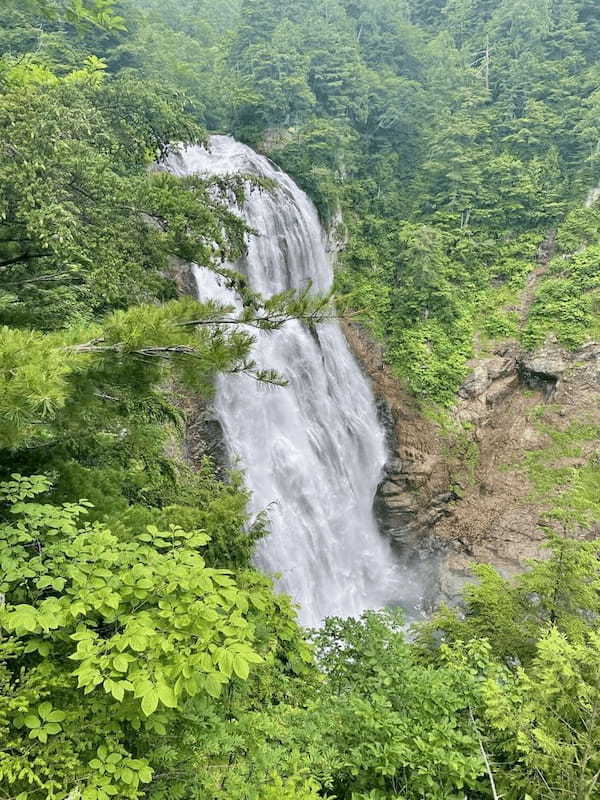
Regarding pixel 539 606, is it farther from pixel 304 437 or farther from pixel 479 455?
pixel 479 455

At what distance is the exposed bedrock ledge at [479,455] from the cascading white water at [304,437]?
714 millimetres

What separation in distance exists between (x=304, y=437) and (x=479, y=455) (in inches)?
246

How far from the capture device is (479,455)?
575 inches

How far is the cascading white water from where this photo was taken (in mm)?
10516

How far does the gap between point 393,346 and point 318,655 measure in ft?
42.7

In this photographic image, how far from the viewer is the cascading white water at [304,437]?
414 inches

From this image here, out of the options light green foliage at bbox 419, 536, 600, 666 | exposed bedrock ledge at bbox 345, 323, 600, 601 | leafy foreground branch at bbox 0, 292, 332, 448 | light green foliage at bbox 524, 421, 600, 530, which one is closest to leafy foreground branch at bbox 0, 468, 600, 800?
leafy foreground branch at bbox 0, 292, 332, 448

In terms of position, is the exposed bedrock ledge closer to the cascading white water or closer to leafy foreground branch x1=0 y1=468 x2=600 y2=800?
the cascading white water

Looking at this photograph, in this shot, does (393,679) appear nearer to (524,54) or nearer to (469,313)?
(469,313)

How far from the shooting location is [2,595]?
7.08ft

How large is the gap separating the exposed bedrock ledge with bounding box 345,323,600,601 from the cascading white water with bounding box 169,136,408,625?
0.71 m

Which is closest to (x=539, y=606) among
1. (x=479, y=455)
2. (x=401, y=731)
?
(x=401, y=731)

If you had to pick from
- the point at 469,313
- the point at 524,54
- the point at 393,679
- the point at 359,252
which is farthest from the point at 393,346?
the point at 524,54

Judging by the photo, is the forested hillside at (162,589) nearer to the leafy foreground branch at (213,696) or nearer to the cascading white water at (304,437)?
the leafy foreground branch at (213,696)
